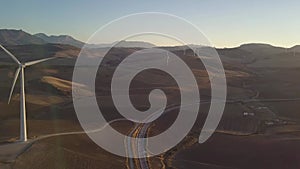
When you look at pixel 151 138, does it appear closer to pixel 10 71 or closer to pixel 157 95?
pixel 157 95

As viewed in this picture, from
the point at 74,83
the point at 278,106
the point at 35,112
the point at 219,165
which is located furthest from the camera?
the point at 74,83

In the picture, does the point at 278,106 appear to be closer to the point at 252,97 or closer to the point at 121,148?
the point at 252,97

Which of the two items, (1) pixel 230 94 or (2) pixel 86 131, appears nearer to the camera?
(2) pixel 86 131

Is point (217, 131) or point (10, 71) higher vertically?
point (10, 71)

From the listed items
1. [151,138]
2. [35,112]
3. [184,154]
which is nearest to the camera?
[184,154]

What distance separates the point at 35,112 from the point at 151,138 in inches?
889

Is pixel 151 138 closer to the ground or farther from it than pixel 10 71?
closer to the ground

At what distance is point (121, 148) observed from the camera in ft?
133

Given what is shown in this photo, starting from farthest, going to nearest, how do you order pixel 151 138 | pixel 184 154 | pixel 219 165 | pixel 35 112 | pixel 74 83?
pixel 74 83
pixel 35 112
pixel 151 138
pixel 184 154
pixel 219 165

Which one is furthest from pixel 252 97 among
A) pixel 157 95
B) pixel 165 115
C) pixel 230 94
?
pixel 165 115

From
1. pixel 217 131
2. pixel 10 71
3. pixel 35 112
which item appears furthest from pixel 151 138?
pixel 10 71

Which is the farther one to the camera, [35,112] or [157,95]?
[157,95]

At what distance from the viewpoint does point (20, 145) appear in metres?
39.3

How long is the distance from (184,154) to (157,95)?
152ft
